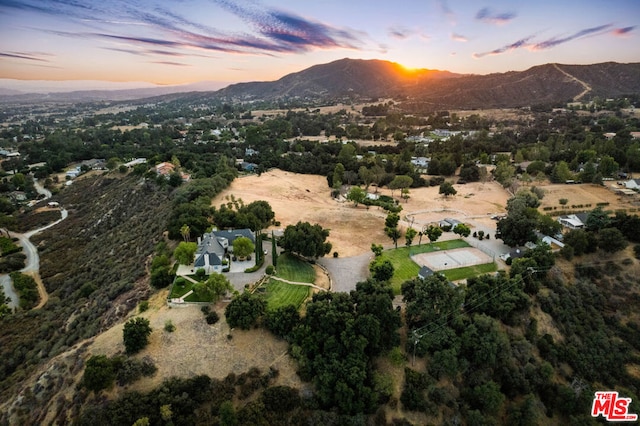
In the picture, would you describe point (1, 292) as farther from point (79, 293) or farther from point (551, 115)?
point (551, 115)

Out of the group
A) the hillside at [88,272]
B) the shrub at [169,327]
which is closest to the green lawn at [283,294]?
the shrub at [169,327]

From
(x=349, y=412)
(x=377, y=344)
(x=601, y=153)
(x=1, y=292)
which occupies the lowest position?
(x=1, y=292)

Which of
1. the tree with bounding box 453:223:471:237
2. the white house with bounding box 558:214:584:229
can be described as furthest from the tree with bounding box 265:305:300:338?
the white house with bounding box 558:214:584:229

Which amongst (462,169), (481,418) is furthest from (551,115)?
(481,418)

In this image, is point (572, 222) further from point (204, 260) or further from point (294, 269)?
point (204, 260)

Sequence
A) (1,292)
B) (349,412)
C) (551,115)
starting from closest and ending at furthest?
(349,412), (1,292), (551,115)

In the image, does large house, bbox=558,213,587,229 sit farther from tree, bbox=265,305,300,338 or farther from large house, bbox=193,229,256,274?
large house, bbox=193,229,256,274
